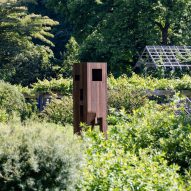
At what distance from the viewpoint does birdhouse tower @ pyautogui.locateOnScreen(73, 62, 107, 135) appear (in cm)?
823

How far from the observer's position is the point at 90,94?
8.21 meters

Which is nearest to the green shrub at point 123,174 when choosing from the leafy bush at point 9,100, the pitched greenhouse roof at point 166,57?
the leafy bush at point 9,100

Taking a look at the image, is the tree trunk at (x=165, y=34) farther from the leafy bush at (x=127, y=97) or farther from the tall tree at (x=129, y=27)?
the leafy bush at (x=127, y=97)

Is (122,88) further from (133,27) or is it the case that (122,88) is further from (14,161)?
(14,161)

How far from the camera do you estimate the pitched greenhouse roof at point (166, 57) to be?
27203mm

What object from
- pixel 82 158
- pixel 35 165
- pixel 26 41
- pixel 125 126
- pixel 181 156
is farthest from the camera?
pixel 26 41

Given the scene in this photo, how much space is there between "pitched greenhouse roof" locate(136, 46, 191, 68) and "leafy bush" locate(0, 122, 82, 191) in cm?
2135

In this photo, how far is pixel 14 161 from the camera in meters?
5.49

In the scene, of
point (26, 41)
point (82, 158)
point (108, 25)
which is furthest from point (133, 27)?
point (82, 158)

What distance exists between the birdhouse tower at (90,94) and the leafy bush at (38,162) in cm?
243

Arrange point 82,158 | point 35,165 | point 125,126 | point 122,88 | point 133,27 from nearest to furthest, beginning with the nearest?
point 35,165 → point 82,158 → point 125,126 → point 122,88 → point 133,27

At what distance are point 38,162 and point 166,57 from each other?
73.9 ft

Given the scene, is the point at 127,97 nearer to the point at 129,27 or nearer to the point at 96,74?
the point at 96,74

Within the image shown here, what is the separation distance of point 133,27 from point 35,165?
25123 mm
